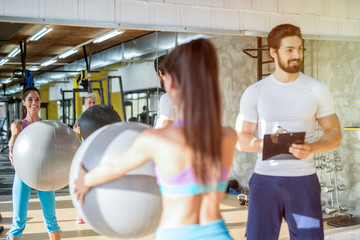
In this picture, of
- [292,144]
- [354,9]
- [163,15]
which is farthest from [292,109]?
[354,9]

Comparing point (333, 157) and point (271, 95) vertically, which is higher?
point (271, 95)

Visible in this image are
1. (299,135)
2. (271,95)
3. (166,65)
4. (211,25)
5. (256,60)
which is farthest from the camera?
(256,60)

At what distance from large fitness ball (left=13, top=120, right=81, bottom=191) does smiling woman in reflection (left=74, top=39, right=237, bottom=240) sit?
49.8 inches

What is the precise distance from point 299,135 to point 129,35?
Answer: 7.74ft

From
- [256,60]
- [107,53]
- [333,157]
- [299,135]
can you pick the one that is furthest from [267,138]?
[256,60]

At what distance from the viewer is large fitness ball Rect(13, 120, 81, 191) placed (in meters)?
2.62

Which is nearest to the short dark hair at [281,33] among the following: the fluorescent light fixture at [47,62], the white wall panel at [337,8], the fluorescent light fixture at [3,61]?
the white wall panel at [337,8]

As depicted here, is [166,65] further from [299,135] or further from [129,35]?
[129,35]

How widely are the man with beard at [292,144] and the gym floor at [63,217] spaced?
6.15 feet

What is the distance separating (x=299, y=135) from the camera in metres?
2.28

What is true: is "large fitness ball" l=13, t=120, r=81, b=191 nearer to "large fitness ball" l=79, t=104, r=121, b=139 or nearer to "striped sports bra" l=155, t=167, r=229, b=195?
"large fitness ball" l=79, t=104, r=121, b=139

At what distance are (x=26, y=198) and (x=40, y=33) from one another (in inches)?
65.7

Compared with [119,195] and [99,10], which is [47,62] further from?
[119,195]

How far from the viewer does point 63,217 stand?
211 inches
